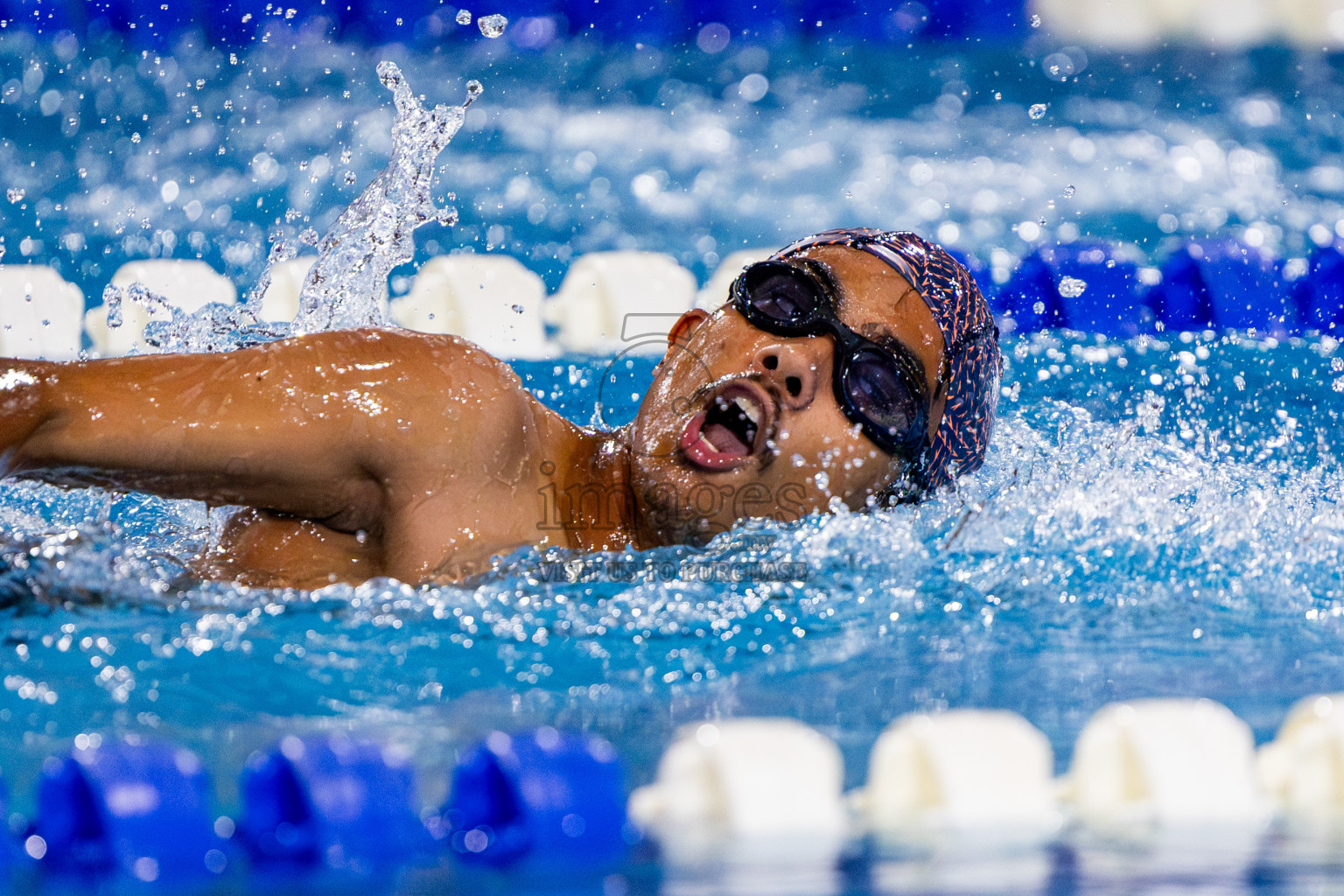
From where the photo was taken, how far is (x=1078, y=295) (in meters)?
4.22

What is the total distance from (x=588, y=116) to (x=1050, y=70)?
239 cm

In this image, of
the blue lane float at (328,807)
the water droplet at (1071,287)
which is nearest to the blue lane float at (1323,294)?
the water droplet at (1071,287)

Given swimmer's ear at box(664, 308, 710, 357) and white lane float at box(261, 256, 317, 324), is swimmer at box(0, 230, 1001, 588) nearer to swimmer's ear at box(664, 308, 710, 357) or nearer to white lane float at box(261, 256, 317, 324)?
swimmer's ear at box(664, 308, 710, 357)

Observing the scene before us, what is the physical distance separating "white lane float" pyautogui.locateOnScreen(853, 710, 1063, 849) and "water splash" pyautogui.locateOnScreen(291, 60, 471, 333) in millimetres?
1725

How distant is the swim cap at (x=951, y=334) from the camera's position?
7.21ft

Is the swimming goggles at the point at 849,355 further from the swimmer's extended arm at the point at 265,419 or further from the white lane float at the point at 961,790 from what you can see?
the white lane float at the point at 961,790

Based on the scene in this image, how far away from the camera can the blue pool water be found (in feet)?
5.68

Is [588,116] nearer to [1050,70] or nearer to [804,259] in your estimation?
[1050,70]

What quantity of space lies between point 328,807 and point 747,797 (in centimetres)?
→ 40

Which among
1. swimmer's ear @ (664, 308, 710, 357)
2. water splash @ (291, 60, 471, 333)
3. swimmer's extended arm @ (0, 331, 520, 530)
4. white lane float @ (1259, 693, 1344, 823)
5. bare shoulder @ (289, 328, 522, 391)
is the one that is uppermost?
water splash @ (291, 60, 471, 333)

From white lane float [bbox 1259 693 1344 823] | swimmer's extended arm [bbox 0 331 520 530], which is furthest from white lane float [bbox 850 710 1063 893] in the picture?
swimmer's extended arm [bbox 0 331 520 530]

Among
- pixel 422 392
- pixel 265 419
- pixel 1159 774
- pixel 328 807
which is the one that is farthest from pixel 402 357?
pixel 1159 774

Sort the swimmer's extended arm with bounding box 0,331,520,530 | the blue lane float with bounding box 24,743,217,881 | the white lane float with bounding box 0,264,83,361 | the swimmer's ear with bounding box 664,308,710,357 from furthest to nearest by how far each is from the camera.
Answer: the white lane float with bounding box 0,264,83,361
the swimmer's ear with bounding box 664,308,710,357
the swimmer's extended arm with bounding box 0,331,520,530
the blue lane float with bounding box 24,743,217,881

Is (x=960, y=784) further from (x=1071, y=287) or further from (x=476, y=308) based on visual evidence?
(x=1071, y=287)
